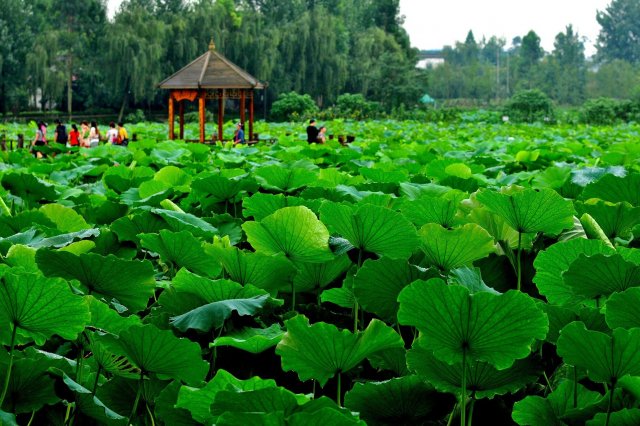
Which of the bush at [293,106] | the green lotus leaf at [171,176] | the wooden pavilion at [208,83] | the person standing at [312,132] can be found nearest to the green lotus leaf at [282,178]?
the green lotus leaf at [171,176]

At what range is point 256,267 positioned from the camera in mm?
867

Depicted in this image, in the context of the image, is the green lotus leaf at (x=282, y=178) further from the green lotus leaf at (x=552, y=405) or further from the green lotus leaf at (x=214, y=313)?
the green lotus leaf at (x=552, y=405)

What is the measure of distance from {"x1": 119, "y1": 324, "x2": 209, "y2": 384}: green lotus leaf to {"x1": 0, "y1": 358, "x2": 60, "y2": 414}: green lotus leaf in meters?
0.07

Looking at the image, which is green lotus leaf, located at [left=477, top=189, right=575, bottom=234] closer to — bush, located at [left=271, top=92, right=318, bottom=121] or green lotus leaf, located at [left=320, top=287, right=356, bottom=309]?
green lotus leaf, located at [left=320, top=287, right=356, bottom=309]

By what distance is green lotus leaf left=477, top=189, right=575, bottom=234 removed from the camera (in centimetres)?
91

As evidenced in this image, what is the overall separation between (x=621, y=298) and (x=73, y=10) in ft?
115

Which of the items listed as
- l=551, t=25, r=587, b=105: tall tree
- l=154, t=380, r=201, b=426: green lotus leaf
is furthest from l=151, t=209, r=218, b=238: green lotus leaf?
l=551, t=25, r=587, b=105: tall tree

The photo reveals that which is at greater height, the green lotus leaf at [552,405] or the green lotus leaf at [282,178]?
the green lotus leaf at [282,178]

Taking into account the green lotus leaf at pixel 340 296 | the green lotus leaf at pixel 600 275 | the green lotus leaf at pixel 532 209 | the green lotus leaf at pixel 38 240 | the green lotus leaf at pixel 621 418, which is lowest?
the green lotus leaf at pixel 621 418

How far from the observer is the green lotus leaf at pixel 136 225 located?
1.16 meters

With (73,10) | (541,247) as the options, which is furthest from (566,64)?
(541,247)

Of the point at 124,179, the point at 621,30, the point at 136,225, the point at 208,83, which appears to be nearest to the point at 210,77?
the point at 208,83

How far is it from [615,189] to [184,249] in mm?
797

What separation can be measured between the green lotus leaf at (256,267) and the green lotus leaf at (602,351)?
0.34m
